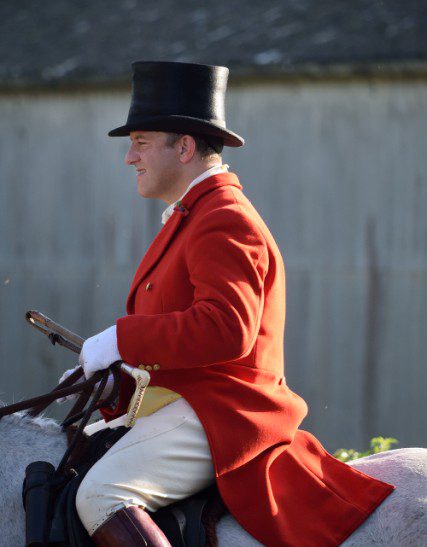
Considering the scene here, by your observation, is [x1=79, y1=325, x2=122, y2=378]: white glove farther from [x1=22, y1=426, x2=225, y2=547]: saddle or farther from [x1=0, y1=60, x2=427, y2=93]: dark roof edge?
[x1=0, y1=60, x2=427, y2=93]: dark roof edge

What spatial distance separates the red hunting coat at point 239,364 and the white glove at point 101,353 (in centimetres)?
4

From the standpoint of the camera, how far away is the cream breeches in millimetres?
3266

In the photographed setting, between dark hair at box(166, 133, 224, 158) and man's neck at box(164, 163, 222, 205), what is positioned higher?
dark hair at box(166, 133, 224, 158)

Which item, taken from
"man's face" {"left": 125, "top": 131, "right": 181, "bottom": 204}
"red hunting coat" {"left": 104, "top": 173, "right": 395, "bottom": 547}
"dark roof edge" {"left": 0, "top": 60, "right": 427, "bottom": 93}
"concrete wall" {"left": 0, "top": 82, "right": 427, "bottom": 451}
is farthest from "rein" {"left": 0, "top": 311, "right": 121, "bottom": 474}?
"dark roof edge" {"left": 0, "top": 60, "right": 427, "bottom": 93}

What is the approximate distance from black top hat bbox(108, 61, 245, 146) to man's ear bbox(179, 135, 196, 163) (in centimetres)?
3

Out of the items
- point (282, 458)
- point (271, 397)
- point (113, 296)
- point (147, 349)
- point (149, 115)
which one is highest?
point (149, 115)

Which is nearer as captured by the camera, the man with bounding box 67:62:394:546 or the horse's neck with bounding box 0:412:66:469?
the man with bounding box 67:62:394:546

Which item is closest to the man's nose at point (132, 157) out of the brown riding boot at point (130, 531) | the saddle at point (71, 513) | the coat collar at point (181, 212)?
the coat collar at point (181, 212)

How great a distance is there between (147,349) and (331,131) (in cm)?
820

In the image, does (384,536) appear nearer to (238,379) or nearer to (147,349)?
(238,379)

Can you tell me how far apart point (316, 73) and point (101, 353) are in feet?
27.0

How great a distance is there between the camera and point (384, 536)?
3.38 metres

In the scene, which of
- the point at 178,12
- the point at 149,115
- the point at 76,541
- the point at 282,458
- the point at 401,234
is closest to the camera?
the point at 76,541

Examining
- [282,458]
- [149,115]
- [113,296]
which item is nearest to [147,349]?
[282,458]
